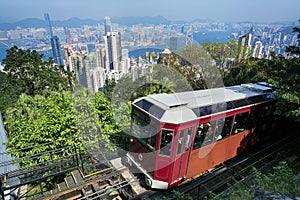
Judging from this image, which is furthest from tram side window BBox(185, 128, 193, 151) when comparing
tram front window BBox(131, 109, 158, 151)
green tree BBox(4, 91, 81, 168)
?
green tree BBox(4, 91, 81, 168)

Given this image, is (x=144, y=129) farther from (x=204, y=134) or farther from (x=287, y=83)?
(x=287, y=83)

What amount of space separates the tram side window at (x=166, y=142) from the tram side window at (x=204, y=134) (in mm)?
818

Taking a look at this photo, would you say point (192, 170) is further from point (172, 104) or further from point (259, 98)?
point (259, 98)

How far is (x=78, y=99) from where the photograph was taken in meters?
7.32

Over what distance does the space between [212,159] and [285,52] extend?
183 inches

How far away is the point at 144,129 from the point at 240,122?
10.1ft

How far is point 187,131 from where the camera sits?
15.3ft

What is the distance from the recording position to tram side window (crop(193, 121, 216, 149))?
5.00 metres

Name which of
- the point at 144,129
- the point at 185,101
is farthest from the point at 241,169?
the point at 144,129

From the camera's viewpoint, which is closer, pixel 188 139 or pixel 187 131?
pixel 187 131

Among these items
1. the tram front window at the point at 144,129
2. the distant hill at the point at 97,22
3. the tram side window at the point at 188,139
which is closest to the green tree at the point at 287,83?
the tram side window at the point at 188,139

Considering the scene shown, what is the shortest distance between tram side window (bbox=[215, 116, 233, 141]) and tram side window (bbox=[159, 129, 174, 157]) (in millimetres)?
1595

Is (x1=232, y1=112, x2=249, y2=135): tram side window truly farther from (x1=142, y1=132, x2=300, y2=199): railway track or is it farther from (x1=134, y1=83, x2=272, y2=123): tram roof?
(x1=142, y1=132, x2=300, y2=199): railway track

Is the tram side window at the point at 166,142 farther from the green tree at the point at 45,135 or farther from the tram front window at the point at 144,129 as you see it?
the green tree at the point at 45,135
